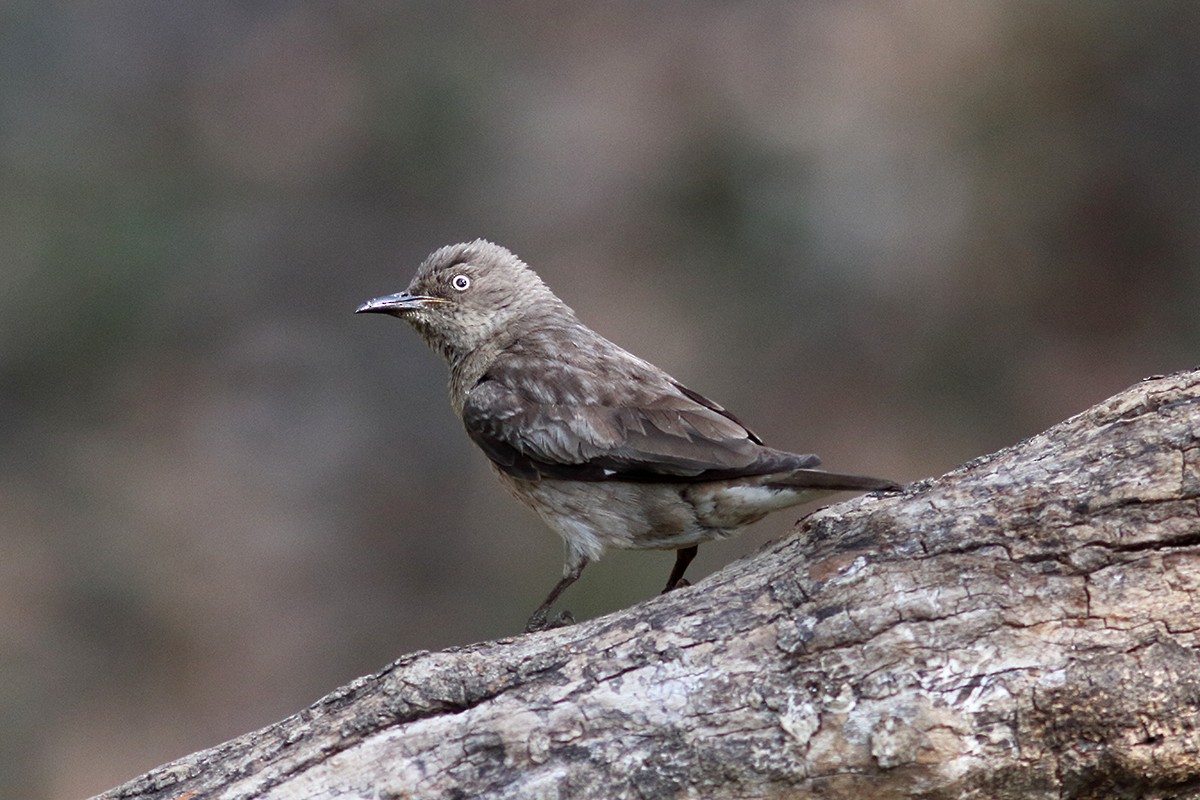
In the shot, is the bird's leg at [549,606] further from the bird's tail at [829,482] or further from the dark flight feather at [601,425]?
the bird's tail at [829,482]

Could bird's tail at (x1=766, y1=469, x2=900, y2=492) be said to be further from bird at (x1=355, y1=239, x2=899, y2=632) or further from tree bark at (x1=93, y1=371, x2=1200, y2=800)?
tree bark at (x1=93, y1=371, x2=1200, y2=800)

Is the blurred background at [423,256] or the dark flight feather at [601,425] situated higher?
the blurred background at [423,256]

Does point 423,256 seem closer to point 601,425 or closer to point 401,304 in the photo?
point 401,304

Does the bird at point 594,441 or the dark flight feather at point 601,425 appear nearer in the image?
the bird at point 594,441

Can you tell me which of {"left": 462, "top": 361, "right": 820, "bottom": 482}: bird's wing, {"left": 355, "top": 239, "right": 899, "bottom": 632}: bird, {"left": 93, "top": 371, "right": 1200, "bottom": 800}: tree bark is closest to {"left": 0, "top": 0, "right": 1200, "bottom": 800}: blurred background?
{"left": 355, "top": 239, "right": 899, "bottom": 632}: bird

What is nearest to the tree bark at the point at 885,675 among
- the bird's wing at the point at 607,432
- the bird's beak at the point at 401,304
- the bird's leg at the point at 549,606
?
the bird's leg at the point at 549,606

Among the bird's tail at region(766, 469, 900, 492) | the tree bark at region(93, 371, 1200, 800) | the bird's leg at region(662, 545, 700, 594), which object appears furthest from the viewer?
the bird's leg at region(662, 545, 700, 594)

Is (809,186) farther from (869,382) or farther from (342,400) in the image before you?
(342,400)

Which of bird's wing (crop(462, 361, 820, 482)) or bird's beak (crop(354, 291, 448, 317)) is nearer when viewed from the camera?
bird's wing (crop(462, 361, 820, 482))
